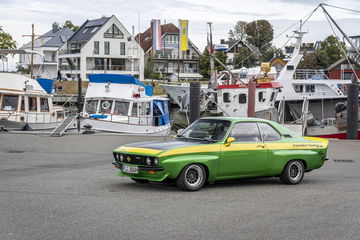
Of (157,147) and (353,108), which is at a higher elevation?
(353,108)

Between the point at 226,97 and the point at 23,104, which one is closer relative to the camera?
the point at 23,104

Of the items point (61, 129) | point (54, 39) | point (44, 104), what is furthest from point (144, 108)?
point (54, 39)

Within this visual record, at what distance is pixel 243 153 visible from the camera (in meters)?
12.5

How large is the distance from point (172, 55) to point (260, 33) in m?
18.5

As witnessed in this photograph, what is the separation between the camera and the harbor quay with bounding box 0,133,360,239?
331 inches

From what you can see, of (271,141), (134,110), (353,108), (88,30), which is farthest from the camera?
(88,30)

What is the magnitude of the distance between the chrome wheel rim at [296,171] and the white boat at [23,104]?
2277cm

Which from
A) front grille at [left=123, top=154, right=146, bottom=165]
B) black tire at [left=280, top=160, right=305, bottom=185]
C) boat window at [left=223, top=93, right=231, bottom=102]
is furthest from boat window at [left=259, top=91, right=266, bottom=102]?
front grille at [left=123, top=154, right=146, bottom=165]

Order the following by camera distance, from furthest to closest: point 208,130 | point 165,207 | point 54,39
Answer: point 54,39 → point 208,130 → point 165,207

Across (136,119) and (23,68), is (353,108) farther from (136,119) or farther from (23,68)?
(23,68)

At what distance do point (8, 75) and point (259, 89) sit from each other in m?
14.3

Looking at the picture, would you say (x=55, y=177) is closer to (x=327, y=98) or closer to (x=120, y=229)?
(x=120, y=229)

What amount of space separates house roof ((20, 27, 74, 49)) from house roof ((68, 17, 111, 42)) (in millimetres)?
7509

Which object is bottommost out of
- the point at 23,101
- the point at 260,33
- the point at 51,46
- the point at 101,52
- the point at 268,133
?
the point at 268,133
